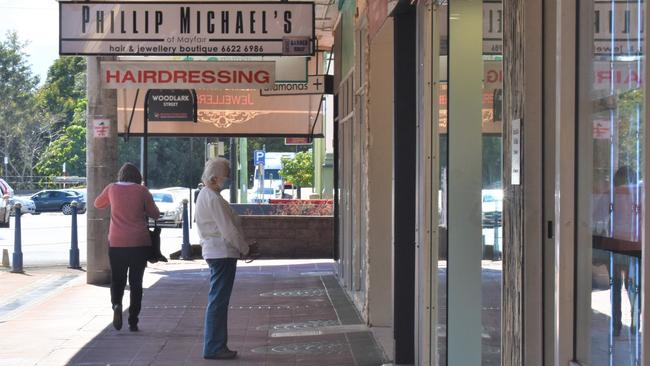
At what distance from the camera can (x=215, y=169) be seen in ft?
27.2

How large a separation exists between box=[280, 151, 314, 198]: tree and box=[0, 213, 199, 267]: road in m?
5.98

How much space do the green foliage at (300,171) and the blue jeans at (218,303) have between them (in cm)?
2912

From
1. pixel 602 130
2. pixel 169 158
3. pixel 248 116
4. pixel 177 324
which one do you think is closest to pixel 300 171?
pixel 248 116

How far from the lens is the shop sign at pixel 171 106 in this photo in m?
20.2

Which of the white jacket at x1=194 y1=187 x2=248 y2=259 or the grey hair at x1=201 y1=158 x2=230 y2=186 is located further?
the grey hair at x1=201 y1=158 x2=230 y2=186

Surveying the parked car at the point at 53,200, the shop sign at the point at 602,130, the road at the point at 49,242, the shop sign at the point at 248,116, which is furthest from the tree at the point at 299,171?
the shop sign at the point at 602,130

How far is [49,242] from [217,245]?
1892cm

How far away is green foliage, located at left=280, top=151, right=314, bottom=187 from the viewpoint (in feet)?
124

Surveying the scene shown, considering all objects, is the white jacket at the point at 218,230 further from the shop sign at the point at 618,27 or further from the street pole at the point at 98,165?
the street pole at the point at 98,165

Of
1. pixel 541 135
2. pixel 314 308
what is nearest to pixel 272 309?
pixel 314 308

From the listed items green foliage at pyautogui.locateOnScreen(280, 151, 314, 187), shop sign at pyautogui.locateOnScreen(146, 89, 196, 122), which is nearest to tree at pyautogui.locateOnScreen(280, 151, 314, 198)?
green foliage at pyautogui.locateOnScreen(280, 151, 314, 187)

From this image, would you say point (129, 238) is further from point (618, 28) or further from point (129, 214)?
point (618, 28)

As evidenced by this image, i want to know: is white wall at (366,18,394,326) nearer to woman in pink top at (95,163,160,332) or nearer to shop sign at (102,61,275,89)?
woman in pink top at (95,163,160,332)

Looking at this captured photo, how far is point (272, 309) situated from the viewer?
11625 mm
